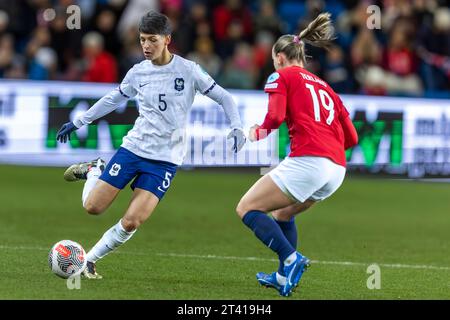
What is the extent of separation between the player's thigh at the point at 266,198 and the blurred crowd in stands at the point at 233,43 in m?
9.76

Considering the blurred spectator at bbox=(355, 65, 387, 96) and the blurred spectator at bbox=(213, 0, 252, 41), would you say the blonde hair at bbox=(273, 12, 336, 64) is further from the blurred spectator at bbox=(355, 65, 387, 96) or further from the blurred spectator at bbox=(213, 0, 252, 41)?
Answer: the blurred spectator at bbox=(213, 0, 252, 41)

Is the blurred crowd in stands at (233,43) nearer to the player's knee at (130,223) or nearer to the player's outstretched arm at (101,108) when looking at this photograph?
the player's outstretched arm at (101,108)

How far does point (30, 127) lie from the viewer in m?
16.6

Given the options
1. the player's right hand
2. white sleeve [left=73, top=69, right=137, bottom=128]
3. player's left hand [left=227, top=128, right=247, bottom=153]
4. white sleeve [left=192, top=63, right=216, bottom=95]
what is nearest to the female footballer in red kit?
player's left hand [left=227, top=128, right=247, bottom=153]

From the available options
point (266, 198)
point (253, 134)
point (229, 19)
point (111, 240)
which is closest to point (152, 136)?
point (111, 240)

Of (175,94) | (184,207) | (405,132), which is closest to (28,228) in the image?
(184,207)

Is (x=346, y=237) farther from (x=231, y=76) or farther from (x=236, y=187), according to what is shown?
(x=231, y=76)

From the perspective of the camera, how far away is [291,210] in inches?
357

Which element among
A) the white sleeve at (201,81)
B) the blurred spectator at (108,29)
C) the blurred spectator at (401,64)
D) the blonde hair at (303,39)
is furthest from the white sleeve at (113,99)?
the blurred spectator at (108,29)

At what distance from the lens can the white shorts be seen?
847cm

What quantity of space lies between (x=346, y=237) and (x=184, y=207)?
2.75 meters

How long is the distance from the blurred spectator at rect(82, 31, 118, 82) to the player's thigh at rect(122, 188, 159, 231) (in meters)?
9.46

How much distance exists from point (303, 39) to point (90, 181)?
2.10m

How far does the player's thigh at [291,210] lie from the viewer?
29.6ft
